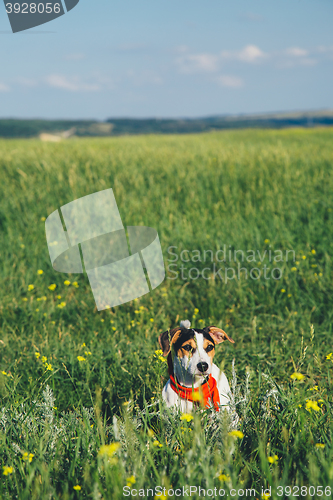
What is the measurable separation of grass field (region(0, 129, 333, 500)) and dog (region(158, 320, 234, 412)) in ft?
0.25

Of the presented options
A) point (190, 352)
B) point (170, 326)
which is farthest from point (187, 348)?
point (170, 326)

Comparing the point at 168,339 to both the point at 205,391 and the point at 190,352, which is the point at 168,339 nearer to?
the point at 190,352

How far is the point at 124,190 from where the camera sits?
211 inches

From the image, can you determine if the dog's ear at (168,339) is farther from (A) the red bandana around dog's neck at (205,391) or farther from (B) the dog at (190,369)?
(A) the red bandana around dog's neck at (205,391)

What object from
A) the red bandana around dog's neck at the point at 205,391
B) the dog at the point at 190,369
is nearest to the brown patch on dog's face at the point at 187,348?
the dog at the point at 190,369

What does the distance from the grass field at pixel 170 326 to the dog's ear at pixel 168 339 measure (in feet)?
0.40

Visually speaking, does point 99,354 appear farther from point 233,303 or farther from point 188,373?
point 233,303

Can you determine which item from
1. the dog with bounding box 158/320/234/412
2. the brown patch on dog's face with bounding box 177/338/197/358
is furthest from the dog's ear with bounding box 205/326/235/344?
the brown patch on dog's face with bounding box 177/338/197/358

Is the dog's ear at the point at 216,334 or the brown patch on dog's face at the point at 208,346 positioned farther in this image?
the dog's ear at the point at 216,334

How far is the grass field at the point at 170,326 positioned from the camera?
4.55 ft

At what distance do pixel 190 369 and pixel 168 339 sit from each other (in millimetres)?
189

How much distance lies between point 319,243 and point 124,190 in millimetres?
2973

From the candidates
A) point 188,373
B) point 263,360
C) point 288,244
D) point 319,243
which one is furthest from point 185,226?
point 188,373

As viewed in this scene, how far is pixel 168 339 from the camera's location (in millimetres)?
1711
